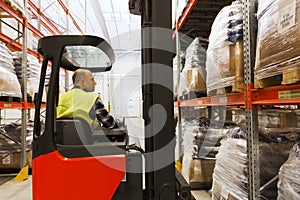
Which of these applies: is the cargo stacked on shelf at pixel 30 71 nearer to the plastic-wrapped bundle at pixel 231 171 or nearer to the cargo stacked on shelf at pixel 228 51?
the cargo stacked on shelf at pixel 228 51

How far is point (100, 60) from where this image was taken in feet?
10.1

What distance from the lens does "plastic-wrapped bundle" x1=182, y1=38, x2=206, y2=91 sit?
4.16m

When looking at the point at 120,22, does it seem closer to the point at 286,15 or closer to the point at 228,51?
the point at 228,51

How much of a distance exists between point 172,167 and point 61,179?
898 mm

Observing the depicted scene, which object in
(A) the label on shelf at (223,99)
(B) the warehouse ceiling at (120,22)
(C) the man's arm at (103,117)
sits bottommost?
(C) the man's arm at (103,117)

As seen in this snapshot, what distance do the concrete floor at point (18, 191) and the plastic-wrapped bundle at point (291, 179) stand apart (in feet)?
7.35

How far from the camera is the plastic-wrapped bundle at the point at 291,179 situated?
1.85 meters

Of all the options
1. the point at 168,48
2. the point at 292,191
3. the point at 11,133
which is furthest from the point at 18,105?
the point at 292,191

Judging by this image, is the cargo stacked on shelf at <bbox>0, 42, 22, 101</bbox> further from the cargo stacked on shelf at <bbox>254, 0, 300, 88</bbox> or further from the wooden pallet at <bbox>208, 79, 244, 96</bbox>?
the cargo stacked on shelf at <bbox>254, 0, 300, 88</bbox>

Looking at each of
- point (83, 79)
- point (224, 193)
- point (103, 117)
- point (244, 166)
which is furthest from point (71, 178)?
point (224, 193)

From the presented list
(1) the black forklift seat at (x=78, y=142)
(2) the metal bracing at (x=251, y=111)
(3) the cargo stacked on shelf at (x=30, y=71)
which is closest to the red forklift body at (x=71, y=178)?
(1) the black forklift seat at (x=78, y=142)

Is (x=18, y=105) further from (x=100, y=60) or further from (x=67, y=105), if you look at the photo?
(x=67, y=105)

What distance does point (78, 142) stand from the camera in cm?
220

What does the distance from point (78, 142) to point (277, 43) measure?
1732 mm
